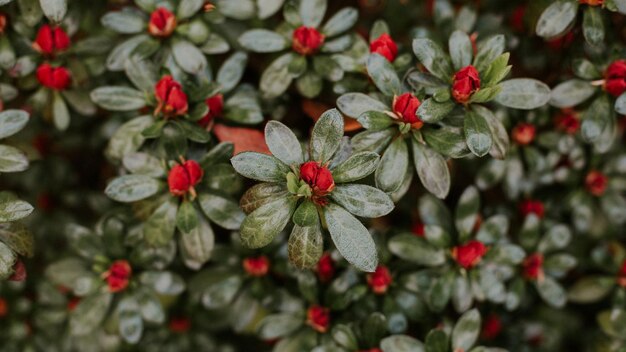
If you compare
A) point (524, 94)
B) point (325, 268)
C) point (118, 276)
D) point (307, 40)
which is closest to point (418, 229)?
point (325, 268)

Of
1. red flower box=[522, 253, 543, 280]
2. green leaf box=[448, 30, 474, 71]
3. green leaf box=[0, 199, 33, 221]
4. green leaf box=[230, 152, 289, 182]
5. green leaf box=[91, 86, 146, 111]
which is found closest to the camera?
green leaf box=[230, 152, 289, 182]

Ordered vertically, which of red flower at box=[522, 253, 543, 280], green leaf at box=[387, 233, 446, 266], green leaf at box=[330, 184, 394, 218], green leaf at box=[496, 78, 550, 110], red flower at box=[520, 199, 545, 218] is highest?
green leaf at box=[496, 78, 550, 110]

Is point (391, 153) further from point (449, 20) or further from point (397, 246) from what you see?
point (449, 20)

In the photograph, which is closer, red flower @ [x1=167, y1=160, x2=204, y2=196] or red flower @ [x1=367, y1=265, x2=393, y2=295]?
red flower @ [x1=167, y1=160, x2=204, y2=196]

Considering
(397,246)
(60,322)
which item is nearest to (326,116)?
(397,246)

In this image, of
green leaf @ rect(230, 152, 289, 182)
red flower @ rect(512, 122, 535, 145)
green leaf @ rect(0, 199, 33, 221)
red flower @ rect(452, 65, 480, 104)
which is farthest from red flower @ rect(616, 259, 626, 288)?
green leaf @ rect(0, 199, 33, 221)

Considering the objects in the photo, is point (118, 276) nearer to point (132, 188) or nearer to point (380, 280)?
point (132, 188)

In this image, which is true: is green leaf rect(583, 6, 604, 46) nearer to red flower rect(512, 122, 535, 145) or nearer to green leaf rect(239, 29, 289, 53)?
red flower rect(512, 122, 535, 145)

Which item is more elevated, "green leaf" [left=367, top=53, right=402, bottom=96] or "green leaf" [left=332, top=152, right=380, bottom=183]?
"green leaf" [left=367, top=53, right=402, bottom=96]
